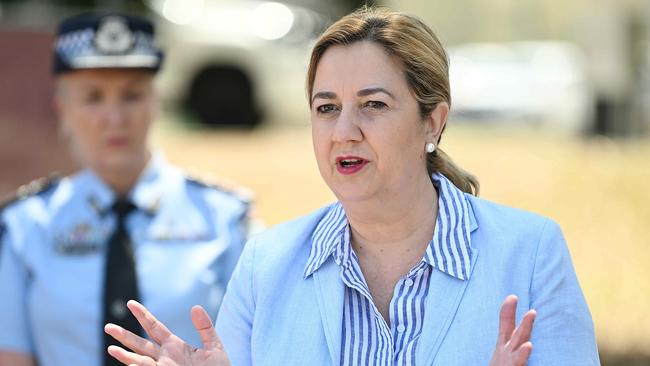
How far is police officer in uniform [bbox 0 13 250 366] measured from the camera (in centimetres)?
372

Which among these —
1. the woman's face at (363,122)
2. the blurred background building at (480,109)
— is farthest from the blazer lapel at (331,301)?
the blurred background building at (480,109)

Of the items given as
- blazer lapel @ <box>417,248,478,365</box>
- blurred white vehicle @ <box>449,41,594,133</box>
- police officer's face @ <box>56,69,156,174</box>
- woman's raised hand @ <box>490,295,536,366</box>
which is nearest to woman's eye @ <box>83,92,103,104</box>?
police officer's face @ <box>56,69,156,174</box>

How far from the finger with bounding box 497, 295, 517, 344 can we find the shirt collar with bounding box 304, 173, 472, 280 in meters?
0.22

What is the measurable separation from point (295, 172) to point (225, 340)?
638cm

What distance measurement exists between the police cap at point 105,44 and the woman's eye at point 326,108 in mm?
1355

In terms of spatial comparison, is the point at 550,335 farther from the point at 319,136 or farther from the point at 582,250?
the point at 582,250

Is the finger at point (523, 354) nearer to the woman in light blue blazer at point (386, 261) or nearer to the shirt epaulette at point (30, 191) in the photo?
the woman in light blue blazer at point (386, 261)

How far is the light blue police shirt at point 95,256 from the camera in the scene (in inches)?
146

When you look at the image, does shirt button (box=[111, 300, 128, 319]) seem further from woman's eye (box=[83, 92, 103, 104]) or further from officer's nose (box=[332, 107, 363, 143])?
officer's nose (box=[332, 107, 363, 143])

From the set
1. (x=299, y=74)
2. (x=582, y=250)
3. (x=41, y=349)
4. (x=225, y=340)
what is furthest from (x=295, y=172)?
(x=225, y=340)

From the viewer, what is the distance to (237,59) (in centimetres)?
1405

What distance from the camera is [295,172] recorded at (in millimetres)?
9234

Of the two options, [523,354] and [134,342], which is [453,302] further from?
[134,342]

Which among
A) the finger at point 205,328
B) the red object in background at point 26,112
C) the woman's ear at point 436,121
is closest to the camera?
the finger at point 205,328
